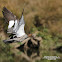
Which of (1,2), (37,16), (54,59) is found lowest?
(54,59)

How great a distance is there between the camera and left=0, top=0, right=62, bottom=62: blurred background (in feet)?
33.9

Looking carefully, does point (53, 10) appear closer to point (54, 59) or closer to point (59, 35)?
point (59, 35)

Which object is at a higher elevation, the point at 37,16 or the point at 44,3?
the point at 44,3

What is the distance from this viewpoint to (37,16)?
12852 mm

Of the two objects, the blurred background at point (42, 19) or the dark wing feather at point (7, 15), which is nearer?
the dark wing feather at point (7, 15)

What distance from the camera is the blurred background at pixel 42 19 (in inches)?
406

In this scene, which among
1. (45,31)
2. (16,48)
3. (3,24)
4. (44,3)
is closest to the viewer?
(16,48)

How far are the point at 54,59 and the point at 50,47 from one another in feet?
9.63

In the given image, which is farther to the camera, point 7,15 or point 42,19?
point 42,19

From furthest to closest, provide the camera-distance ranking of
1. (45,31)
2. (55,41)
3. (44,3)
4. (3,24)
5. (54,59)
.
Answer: (44,3) < (45,31) < (3,24) < (55,41) < (54,59)

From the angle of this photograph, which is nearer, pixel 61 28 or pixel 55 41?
pixel 55 41

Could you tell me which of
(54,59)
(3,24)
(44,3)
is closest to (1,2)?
(3,24)

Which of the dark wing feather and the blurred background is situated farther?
the blurred background

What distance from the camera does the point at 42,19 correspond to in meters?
12.8
